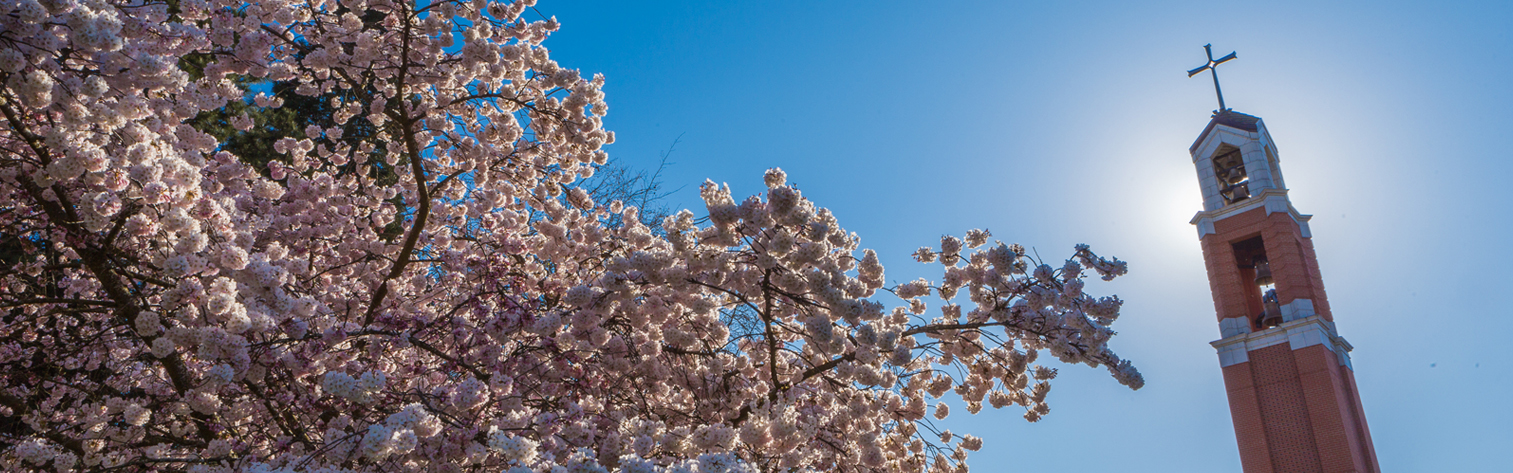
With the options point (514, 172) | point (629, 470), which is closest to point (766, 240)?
point (629, 470)

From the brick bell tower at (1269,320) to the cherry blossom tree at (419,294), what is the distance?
1276 centimetres

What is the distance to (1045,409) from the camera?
23.0 ft

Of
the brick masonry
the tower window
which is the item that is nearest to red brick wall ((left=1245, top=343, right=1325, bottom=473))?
the brick masonry

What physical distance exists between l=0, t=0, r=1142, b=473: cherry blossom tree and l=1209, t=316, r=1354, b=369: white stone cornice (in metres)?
13.2

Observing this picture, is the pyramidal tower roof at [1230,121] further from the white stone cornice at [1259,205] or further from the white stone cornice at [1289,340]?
the white stone cornice at [1289,340]

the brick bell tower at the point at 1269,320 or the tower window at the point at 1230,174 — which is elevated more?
the tower window at the point at 1230,174

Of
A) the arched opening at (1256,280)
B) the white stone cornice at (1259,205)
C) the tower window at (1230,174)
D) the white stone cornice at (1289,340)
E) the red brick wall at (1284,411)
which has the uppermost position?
the tower window at (1230,174)

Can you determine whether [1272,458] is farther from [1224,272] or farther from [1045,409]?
[1045,409]

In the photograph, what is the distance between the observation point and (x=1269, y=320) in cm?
1859

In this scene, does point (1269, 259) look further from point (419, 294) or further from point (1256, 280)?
point (419, 294)

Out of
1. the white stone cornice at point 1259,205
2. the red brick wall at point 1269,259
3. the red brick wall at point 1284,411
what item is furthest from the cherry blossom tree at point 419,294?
the white stone cornice at point 1259,205

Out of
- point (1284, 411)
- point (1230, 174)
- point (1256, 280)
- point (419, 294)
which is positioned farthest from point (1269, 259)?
point (419, 294)

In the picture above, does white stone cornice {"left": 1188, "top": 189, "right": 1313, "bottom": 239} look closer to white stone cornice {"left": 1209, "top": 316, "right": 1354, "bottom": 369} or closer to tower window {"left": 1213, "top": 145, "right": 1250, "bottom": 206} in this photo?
tower window {"left": 1213, "top": 145, "right": 1250, "bottom": 206}

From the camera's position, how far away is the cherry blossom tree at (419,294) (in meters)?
3.90
